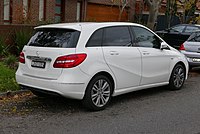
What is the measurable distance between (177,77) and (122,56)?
2.29m

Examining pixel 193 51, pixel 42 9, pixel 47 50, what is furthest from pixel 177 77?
pixel 42 9

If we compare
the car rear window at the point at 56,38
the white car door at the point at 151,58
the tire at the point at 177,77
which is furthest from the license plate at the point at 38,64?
the tire at the point at 177,77

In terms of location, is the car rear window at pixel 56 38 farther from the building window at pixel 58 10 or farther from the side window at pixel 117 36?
the building window at pixel 58 10

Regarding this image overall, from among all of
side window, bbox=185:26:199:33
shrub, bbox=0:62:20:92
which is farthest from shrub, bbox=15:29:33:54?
side window, bbox=185:26:199:33

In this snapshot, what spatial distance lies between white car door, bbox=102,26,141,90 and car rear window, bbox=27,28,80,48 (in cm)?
66

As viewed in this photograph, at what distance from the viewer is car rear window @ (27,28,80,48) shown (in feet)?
19.9

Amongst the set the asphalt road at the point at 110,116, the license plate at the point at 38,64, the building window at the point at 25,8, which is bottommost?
the asphalt road at the point at 110,116

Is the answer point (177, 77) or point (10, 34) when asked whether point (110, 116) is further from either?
point (10, 34)

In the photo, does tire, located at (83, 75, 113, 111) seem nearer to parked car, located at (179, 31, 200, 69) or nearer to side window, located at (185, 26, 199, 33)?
parked car, located at (179, 31, 200, 69)

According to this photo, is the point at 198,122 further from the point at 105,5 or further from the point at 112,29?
the point at 105,5

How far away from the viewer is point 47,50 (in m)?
6.07

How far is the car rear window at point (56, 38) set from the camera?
606cm

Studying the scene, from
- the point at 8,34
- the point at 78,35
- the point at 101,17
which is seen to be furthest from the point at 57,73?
the point at 101,17

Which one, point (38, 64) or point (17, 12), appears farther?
point (17, 12)
